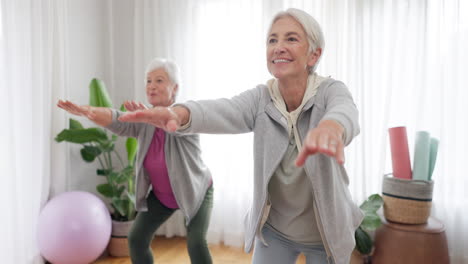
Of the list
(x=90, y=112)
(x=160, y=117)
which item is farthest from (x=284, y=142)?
(x=90, y=112)

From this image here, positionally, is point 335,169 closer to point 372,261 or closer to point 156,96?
point 156,96

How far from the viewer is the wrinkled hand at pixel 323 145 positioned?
2.45 ft

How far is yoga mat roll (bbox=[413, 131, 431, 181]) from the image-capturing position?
2393mm

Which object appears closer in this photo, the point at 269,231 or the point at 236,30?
the point at 269,231

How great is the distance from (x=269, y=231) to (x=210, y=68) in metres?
2.19

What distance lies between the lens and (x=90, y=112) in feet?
4.70

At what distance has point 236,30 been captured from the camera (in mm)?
3107

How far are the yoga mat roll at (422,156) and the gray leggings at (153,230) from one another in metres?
1.45

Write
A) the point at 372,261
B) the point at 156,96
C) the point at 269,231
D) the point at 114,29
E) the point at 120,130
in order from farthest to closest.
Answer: the point at 114,29
the point at 372,261
the point at 156,96
the point at 120,130
the point at 269,231

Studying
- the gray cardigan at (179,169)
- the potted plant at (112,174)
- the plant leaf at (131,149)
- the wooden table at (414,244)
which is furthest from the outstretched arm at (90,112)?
the wooden table at (414,244)

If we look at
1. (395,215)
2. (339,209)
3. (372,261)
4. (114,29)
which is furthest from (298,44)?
(114,29)

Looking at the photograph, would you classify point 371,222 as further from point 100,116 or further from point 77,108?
point 77,108

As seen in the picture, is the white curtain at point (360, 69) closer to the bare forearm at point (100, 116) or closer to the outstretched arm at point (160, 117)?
the bare forearm at point (100, 116)

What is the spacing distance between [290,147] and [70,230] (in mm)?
1833
